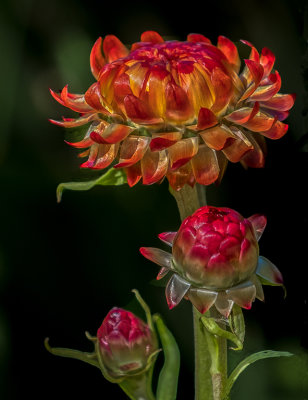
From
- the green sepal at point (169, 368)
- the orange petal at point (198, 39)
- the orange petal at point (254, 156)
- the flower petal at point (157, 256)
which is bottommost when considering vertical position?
the green sepal at point (169, 368)

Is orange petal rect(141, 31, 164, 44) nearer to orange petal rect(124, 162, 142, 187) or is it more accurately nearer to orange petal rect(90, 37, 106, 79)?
Result: orange petal rect(90, 37, 106, 79)

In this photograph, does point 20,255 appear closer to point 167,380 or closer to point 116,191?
point 116,191

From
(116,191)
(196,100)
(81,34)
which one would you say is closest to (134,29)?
(81,34)

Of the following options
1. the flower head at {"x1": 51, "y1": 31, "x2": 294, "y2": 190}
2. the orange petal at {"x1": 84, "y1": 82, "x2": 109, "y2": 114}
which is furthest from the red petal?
the orange petal at {"x1": 84, "y1": 82, "x2": 109, "y2": 114}

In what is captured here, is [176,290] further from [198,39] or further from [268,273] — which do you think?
[198,39]

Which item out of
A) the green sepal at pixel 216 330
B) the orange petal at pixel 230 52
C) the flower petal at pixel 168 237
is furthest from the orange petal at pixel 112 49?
the green sepal at pixel 216 330

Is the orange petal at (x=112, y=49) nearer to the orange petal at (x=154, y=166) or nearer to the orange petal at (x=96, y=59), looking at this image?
the orange petal at (x=96, y=59)

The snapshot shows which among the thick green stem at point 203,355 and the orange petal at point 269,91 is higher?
the orange petal at point 269,91
